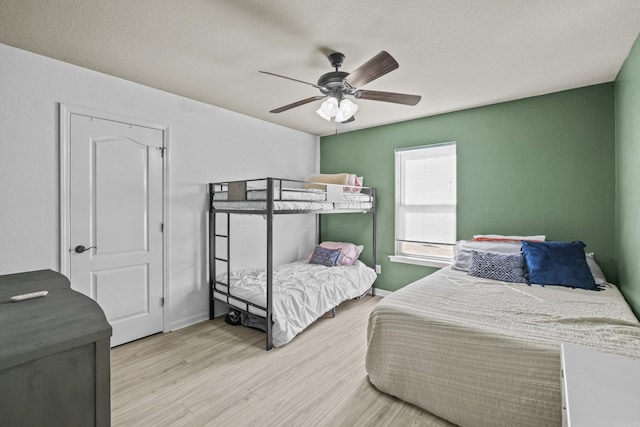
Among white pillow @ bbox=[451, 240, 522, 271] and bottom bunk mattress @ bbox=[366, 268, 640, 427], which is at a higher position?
white pillow @ bbox=[451, 240, 522, 271]

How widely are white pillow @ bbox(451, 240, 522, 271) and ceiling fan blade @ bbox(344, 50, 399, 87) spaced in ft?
6.89

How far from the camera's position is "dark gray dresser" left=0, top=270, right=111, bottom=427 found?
80 centimetres

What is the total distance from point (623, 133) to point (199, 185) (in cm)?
396

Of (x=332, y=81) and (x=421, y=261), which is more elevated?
(x=332, y=81)

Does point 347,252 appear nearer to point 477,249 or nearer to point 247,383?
point 477,249

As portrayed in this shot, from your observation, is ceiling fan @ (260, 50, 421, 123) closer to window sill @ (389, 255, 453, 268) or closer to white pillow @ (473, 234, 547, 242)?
white pillow @ (473, 234, 547, 242)

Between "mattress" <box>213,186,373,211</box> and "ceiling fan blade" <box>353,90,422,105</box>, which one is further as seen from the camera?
"mattress" <box>213,186,373,211</box>

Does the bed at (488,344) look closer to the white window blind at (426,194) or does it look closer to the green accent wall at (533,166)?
the green accent wall at (533,166)

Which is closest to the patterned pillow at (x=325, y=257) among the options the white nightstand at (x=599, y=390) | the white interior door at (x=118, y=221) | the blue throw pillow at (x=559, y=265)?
the white interior door at (x=118, y=221)

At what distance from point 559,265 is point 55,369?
10.9 feet

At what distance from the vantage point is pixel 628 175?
7.49 feet

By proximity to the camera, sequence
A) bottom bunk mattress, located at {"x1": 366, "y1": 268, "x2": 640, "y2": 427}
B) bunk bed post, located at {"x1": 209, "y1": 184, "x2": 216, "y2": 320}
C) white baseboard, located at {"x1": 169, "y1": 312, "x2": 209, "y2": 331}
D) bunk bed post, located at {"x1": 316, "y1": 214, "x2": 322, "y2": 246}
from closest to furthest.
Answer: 1. bottom bunk mattress, located at {"x1": 366, "y1": 268, "x2": 640, "y2": 427}
2. white baseboard, located at {"x1": 169, "y1": 312, "x2": 209, "y2": 331}
3. bunk bed post, located at {"x1": 209, "y1": 184, "x2": 216, "y2": 320}
4. bunk bed post, located at {"x1": 316, "y1": 214, "x2": 322, "y2": 246}

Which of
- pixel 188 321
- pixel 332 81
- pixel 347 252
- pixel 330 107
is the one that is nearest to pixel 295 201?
pixel 330 107

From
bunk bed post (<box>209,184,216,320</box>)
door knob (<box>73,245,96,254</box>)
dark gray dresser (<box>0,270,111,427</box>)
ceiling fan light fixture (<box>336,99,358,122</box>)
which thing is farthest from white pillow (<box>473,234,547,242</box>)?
door knob (<box>73,245,96,254</box>)
